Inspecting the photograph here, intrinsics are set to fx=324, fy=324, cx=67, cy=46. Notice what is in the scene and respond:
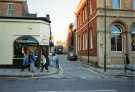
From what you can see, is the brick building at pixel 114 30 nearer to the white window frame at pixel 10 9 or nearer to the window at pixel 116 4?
the window at pixel 116 4

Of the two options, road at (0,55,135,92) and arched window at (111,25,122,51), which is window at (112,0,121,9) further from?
road at (0,55,135,92)

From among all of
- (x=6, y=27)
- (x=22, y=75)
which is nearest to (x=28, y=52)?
(x=6, y=27)

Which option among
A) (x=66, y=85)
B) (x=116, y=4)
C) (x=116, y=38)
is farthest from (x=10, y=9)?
(x=66, y=85)

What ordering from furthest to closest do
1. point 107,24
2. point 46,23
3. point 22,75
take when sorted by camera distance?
point 107,24, point 46,23, point 22,75

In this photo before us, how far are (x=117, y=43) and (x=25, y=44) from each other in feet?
37.2

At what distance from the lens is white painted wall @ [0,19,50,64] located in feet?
107

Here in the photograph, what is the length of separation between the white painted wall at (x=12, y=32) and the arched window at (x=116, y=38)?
9088 millimetres

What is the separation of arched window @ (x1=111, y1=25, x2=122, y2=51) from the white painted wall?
9088 mm

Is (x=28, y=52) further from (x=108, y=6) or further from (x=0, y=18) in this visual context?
(x=108, y=6)

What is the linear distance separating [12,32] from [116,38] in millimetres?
12414

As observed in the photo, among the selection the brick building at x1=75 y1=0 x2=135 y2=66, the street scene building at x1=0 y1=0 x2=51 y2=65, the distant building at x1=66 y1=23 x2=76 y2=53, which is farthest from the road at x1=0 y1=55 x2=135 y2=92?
the distant building at x1=66 y1=23 x2=76 y2=53

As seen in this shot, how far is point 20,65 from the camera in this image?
32531 mm

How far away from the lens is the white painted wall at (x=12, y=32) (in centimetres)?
3253

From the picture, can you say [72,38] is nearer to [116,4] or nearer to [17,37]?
[116,4]
